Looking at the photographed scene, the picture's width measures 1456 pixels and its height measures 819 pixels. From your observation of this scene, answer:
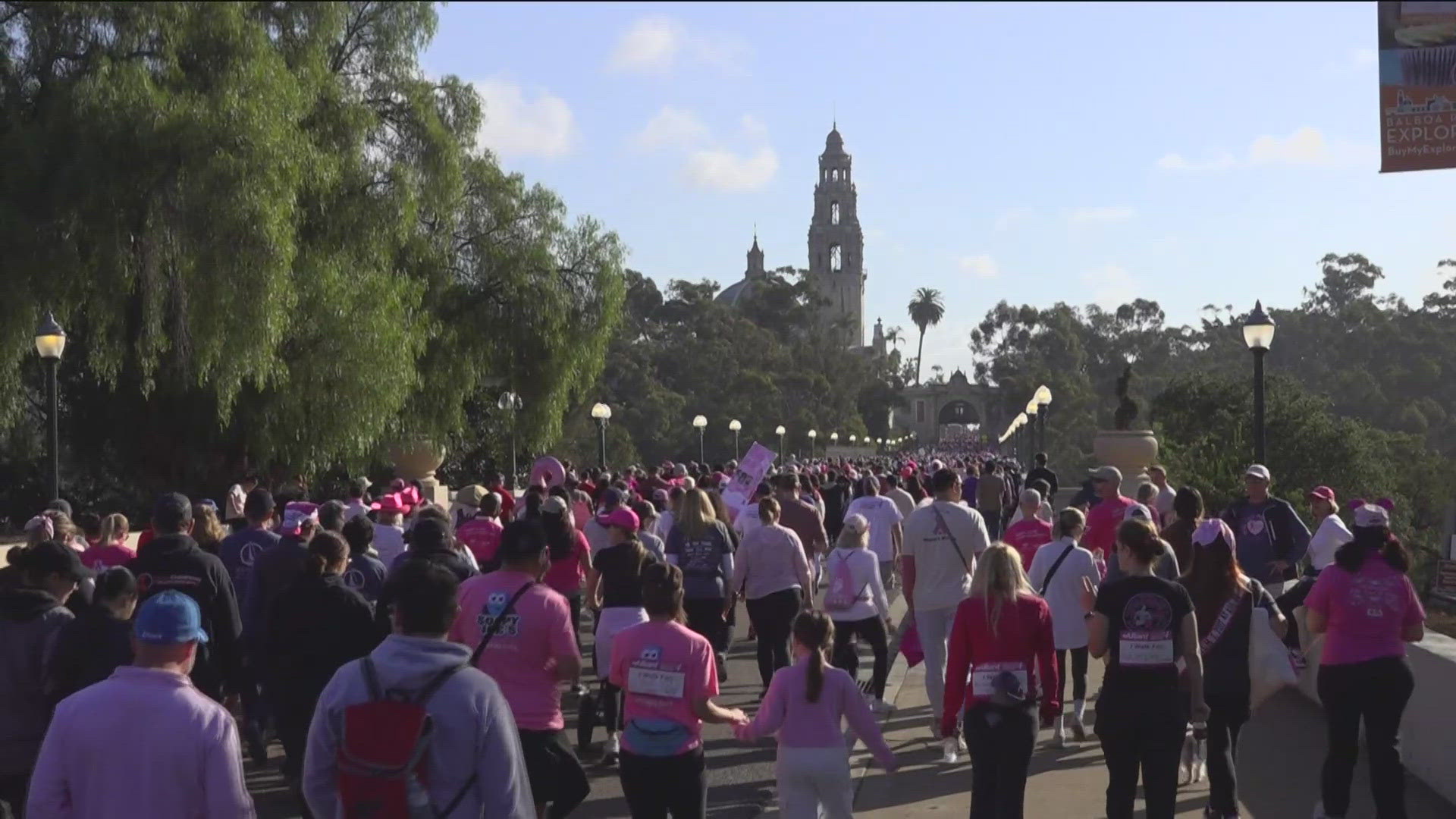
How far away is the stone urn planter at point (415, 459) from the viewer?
28.1 m

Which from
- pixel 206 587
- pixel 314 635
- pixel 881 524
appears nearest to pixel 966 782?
pixel 314 635

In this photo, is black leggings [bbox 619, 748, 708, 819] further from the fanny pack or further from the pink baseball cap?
the pink baseball cap

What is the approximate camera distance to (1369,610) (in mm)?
7535

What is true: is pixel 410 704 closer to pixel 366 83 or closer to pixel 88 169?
pixel 88 169

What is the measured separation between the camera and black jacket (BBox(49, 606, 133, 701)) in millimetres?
6570

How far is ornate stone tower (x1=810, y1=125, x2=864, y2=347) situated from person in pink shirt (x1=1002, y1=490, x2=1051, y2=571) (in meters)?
157

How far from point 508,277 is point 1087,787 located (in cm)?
2250

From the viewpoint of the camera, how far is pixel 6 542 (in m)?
20.0

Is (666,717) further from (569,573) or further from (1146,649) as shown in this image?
(569,573)

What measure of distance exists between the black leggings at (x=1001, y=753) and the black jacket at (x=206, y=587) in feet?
11.8

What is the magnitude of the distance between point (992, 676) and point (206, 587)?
12.4 ft

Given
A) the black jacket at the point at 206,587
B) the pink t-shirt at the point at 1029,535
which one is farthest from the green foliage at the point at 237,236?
the black jacket at the point at 206,587

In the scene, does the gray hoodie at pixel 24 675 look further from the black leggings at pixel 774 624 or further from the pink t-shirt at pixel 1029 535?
the pink t-shirt at pixel 1029 535

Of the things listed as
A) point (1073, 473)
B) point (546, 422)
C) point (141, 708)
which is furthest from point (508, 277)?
point (1073, 473)
